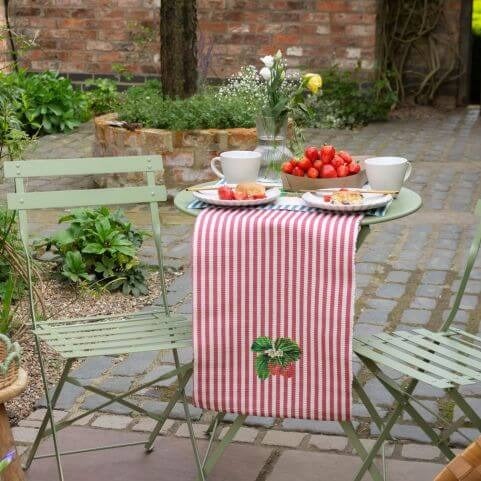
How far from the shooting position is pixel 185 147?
7473 millimetres

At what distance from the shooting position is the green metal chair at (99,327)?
3324 millimetres

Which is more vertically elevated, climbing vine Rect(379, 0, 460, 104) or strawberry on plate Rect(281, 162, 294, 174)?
strawberry on plate Rect(281, 162, 294, 174)

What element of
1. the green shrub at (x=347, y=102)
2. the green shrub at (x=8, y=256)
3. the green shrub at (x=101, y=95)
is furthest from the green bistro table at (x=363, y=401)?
the green shrub at (x=101, y=95)

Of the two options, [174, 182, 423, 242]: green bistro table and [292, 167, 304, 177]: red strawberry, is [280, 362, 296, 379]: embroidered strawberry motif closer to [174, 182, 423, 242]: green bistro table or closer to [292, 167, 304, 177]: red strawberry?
[174, 182, 423, 242]: green bistro table

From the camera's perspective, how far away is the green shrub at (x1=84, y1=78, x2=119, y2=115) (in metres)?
11.2

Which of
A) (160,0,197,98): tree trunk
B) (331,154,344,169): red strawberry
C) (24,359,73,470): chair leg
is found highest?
(331,154,344,169): red strawberry

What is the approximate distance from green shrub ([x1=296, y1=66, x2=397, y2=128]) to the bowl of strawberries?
704 cm

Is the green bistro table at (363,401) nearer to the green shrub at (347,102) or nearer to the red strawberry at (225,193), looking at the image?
the red strawberry at (225,193)

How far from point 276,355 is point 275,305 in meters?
0.15

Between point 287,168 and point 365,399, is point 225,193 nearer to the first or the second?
point 287,168

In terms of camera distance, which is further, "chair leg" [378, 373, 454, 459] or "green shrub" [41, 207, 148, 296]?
"green shrub" [41, 207, 148, 296]

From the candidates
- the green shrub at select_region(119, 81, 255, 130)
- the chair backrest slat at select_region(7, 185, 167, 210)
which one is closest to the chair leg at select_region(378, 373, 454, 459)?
the chair backrest slat at select_region(7, 185, 167, 210)

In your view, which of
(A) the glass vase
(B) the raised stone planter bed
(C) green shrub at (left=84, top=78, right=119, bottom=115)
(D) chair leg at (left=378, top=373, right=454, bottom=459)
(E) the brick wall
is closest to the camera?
(D) chair leg at (left=378, top=373, right=454, bottom=459)

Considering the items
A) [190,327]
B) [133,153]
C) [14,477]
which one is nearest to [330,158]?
[190,327]
